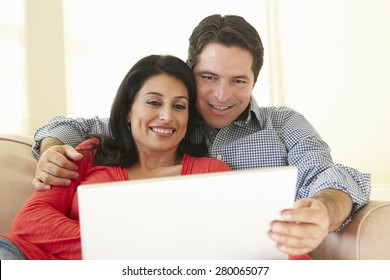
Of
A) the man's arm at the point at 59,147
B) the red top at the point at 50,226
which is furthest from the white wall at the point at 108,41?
the red top at the point at 50,226

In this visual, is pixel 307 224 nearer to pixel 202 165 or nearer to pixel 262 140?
pixel 202 165

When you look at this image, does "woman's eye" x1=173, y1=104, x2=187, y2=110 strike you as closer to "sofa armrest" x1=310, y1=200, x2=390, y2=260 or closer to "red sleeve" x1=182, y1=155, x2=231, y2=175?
"red sleeve" x1=182, y1=155, x2=231, y2=175

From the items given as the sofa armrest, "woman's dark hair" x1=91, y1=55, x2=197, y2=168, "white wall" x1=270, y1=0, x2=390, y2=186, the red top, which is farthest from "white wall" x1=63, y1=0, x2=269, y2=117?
the sofa armrest

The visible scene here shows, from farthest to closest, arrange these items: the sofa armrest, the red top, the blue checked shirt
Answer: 1. the blue checked shirt
2. the red top
3. the sofa armrest

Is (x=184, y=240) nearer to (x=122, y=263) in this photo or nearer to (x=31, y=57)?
(x=122, y=263)

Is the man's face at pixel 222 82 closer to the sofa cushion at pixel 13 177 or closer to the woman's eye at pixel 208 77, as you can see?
the woman's eye at pixel 208 77

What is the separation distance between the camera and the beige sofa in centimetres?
116

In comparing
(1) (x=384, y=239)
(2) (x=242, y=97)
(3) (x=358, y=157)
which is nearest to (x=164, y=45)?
(3) (x=358, y=157)

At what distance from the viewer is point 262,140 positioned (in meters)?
1.68

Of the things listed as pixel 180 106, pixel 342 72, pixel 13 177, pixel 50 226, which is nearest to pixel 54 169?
pixel 50 226

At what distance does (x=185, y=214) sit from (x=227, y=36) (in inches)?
41.2

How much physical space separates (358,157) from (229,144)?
2.32m

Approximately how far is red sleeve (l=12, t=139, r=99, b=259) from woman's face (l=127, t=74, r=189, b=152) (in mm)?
366

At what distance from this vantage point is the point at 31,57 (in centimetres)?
290
